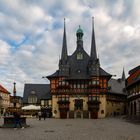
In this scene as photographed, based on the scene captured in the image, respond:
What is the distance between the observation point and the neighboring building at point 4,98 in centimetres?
11162

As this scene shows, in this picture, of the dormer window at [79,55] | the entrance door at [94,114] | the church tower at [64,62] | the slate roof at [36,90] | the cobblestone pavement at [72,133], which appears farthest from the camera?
the slate roof at [36,90]

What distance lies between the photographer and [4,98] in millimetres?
116375

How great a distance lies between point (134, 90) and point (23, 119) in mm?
27087

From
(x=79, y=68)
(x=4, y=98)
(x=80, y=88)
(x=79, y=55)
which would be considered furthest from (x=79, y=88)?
(x=4, y=98)

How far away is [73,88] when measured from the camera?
258ft

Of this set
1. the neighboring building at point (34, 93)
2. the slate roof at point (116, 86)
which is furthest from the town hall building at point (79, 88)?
the neighboring building at point (34, 93)

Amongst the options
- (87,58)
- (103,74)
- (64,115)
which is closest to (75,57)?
(87,58)

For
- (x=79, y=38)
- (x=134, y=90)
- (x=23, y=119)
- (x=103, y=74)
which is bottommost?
(x=23, y=119)

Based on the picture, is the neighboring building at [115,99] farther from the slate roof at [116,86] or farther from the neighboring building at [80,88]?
the neighboring building at [80,88]

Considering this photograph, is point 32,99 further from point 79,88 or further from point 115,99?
point 115,99

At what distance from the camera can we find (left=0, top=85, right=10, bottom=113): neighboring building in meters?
112

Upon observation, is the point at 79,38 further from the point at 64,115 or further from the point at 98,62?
the point at 64,115

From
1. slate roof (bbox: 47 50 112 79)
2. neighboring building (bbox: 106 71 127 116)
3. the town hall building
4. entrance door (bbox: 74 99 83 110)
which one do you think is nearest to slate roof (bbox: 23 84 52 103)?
slate roof (bbox: 47 50 112 79)

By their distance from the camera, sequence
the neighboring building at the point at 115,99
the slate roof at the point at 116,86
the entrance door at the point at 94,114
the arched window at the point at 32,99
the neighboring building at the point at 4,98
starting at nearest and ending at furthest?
the entrance door at the point at 94,114 → the neighboring building at the point at 115,99 → the slate roof at the point at 116,86 → the arched window at the point at 32,99 → the neighboring building at the point at 4,98
